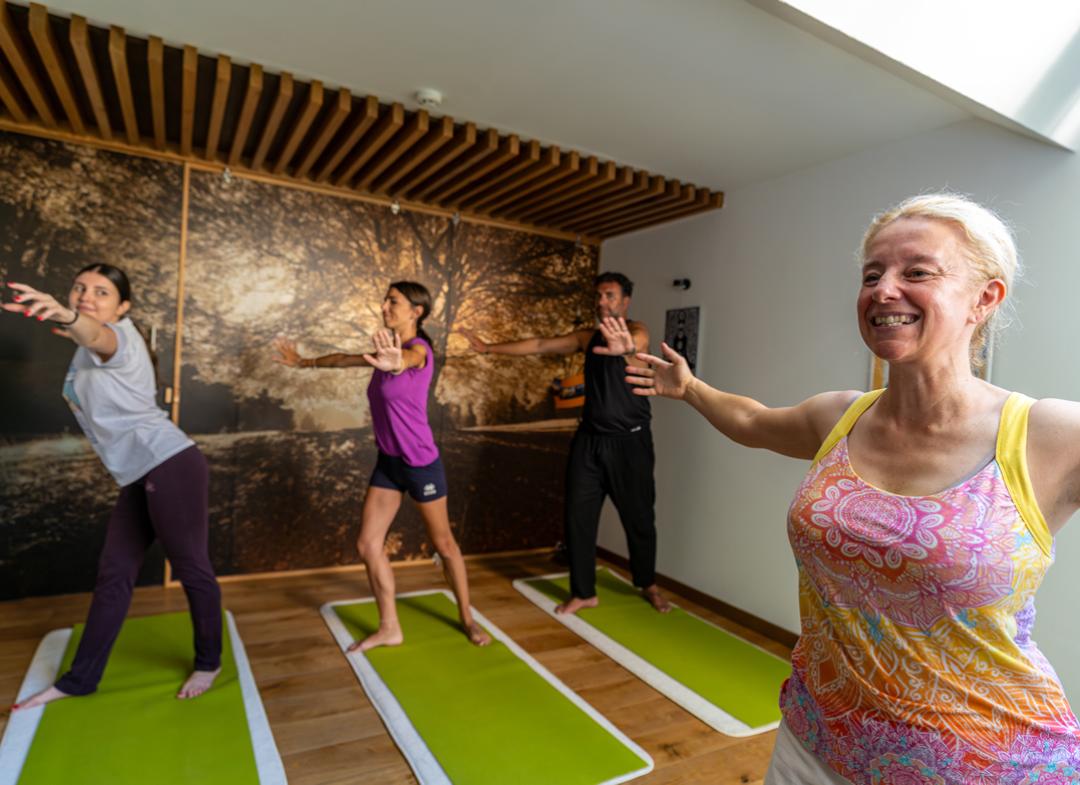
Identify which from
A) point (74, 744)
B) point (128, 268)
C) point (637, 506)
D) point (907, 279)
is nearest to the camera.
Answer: point (907, 279)

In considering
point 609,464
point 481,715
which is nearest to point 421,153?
point 609,464

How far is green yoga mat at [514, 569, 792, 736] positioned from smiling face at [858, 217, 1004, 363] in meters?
2.04

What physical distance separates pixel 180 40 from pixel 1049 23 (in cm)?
319

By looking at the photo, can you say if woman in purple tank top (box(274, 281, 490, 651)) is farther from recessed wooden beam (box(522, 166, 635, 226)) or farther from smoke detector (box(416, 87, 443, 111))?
recessed wooden beam (box(522, 166, 635, 226))

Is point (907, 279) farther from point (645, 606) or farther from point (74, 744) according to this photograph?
A: point (645, 606)

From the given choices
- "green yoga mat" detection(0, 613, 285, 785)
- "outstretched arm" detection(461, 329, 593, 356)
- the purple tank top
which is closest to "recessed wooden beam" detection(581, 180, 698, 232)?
"outstretched arm" detection(461, 329, 593, 356)

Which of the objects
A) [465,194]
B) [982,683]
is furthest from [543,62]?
[982,683]

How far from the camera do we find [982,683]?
35.1 inches

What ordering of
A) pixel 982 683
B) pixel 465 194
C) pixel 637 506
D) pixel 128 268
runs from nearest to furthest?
pixel 982 683, pixel 128 268, pixel 637 506, pixel 465 194

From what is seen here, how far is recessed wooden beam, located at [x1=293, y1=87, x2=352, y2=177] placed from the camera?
287 cm

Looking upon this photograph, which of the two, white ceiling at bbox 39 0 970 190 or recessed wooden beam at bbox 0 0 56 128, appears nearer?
white ceiling at bbox 39 0 970 190

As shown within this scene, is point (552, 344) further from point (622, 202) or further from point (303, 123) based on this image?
point (303, 123)

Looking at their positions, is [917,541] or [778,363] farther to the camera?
[778,363]

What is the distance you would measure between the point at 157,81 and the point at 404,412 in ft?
5.72
